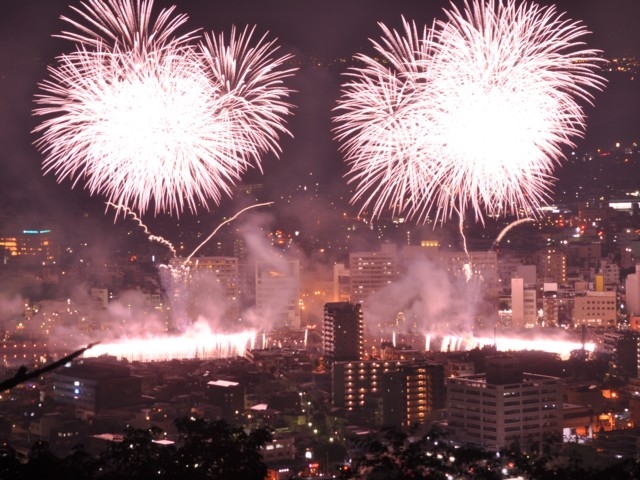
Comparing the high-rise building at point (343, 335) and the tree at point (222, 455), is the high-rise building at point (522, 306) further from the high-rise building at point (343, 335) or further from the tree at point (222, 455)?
the tree at point (222, 455)

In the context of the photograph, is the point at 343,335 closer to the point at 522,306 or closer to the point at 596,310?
the point at 522,306

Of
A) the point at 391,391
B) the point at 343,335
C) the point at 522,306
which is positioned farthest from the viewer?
the point at 522,306

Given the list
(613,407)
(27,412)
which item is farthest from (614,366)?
(27,412)

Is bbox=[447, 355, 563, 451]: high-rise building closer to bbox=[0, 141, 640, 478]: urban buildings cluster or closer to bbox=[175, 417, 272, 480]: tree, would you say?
bbox=[0, 141, 640, 478]: urban buildings cluster

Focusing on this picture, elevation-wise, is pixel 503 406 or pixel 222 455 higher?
pixel 222 455

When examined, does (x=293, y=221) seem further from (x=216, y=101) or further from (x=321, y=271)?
(x=216, y=101)

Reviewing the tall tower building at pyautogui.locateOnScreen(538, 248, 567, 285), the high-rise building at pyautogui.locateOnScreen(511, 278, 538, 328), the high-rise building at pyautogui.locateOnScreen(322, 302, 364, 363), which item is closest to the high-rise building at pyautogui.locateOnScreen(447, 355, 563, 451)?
the high-rise building at pyautogui.locateOnScreen(322, 302, 364, 363)

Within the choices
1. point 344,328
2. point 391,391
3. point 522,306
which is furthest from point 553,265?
point 391,391
